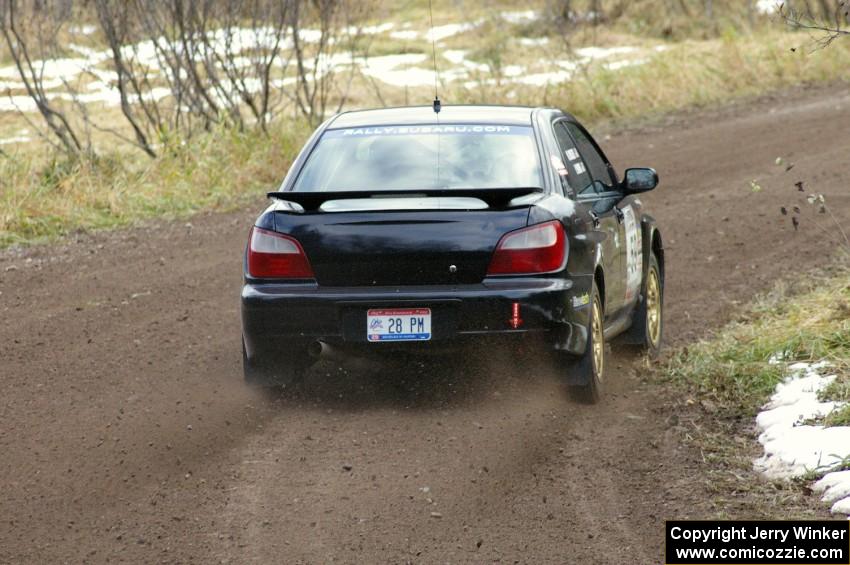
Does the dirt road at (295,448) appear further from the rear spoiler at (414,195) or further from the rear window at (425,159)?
the rear window at (425,159)

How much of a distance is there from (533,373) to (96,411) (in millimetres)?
2345

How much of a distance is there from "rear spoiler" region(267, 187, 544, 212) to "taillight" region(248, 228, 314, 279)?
201mm

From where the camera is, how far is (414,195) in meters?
6.93

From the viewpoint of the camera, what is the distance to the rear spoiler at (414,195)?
679 cm

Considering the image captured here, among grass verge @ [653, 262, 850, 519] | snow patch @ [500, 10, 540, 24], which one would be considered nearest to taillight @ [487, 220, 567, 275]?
grass verge @ [653, 262, 850, 519]

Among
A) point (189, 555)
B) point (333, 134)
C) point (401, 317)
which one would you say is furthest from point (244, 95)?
point (189, 555)

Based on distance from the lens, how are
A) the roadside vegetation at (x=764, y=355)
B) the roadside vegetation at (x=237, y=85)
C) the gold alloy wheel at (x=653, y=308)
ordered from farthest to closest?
the roadside vegetation at (x=237, y=85), the gold alloy wheel at (x=653, y=308), the roadside vegetation at (x=764, y=355)

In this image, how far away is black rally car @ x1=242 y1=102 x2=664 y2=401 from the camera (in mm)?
6762

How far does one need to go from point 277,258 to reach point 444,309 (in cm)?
91

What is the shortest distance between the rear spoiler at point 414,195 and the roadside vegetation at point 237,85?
432cm

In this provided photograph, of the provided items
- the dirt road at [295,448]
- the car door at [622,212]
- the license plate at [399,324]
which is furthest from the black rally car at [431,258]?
the car door at [622,212]

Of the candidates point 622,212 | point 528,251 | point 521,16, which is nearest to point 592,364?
point 528,251

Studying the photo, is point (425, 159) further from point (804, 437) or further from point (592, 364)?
point (804, 437)

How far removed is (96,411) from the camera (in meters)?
7.19
